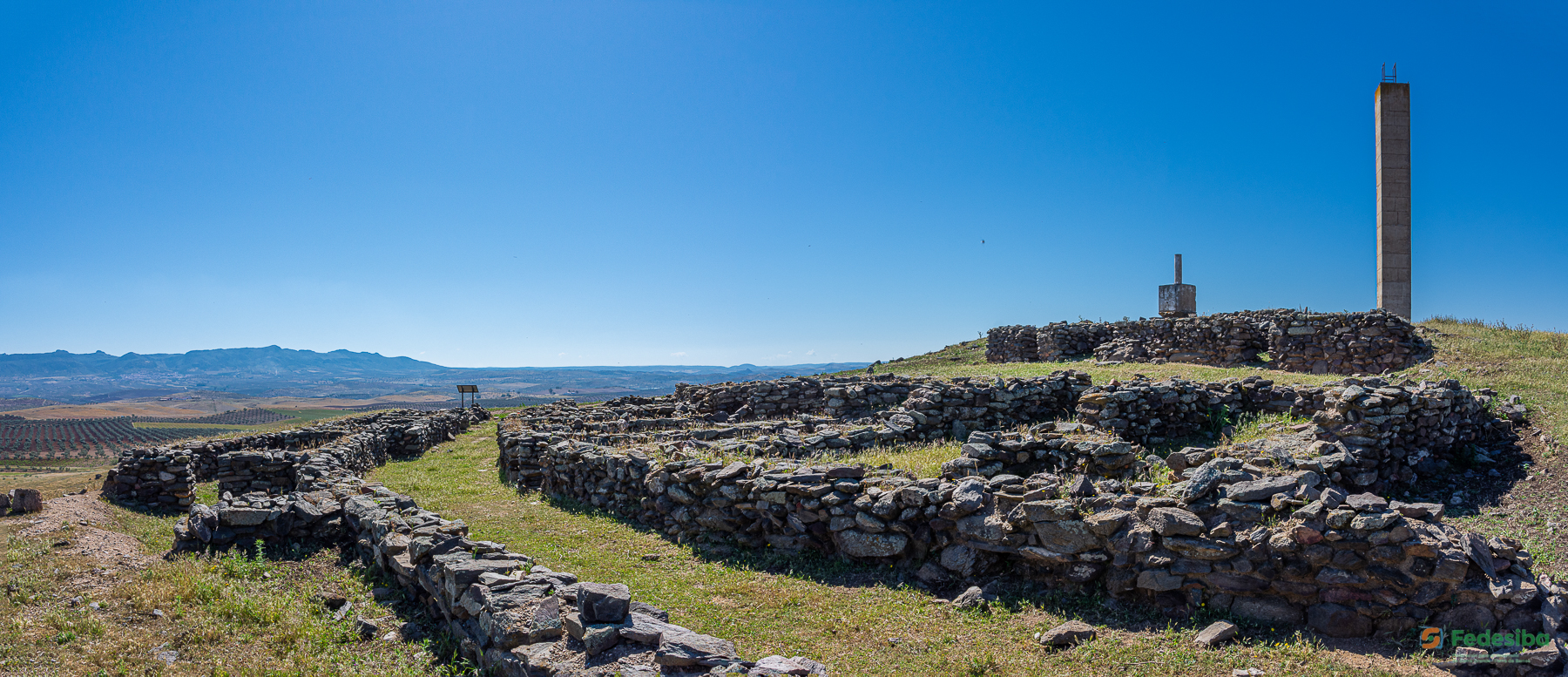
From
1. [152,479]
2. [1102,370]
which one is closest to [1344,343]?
[1102,370]

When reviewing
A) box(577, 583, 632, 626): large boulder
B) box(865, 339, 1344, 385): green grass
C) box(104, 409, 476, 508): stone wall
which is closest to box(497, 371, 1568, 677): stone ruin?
box(865, 339, 1344, 385): green grass

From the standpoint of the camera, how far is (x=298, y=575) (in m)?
8.61

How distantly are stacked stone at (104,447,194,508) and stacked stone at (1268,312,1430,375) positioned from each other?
30.6 meters

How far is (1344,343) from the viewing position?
2059cm

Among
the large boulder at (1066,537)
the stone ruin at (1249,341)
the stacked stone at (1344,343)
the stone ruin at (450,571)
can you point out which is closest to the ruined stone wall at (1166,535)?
the large boulder at (1066,537)

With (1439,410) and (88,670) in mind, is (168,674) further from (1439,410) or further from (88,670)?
(1439,410)

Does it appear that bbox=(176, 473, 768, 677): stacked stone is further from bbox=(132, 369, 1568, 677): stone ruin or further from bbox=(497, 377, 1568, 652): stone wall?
bbox=(497, 377, 1568, 652): stone wall

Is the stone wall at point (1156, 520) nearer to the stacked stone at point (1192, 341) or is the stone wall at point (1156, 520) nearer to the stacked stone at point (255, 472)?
the stacked stone at point (255, 472)

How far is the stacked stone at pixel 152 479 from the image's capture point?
555 inches

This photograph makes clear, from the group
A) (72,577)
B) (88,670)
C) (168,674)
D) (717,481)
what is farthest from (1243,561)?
(72,577)

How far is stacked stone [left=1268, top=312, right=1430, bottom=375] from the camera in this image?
64.0 ft

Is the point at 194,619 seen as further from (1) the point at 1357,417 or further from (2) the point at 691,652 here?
(1) the point at 1357,417

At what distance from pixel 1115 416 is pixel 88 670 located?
52.3 feet

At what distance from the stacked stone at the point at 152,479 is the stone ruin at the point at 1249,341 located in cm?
2886
